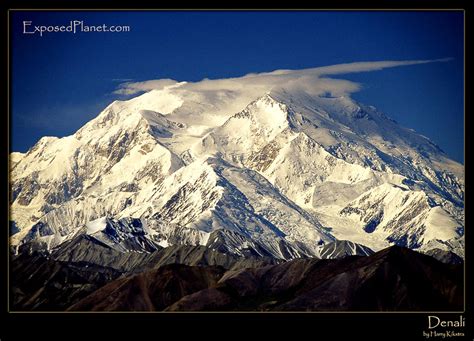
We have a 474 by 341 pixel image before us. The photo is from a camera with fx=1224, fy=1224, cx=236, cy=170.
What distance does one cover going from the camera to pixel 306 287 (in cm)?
13750

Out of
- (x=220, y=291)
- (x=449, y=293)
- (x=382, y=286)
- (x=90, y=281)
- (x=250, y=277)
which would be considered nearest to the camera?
(x=449, y=293)

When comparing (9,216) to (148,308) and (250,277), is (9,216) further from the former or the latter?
(250,277)

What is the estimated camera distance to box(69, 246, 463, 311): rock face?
118938 millimetres

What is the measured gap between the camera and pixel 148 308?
129 meters

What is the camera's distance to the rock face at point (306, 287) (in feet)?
390
